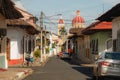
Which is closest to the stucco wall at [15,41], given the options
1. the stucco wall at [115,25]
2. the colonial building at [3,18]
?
the colonial building at [3,18]

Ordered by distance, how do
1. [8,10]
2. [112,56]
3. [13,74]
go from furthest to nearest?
[8,10] < [13,74] < [112,56]

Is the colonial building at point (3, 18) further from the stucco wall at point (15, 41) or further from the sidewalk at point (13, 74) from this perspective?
the stucco wall at point (15, 41)

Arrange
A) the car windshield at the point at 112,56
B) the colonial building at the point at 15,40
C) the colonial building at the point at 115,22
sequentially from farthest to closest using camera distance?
the colonial building at the point at 15,40 → the colonial building at the point at 115,22 → the car windshield at the point at 112,56

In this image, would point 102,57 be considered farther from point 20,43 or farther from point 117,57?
point 20,43

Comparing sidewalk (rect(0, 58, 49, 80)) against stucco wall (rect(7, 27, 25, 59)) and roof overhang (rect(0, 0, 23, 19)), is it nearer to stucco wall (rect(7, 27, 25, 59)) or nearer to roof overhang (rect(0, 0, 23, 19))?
roof overhang (rect(0, 0, 23, 19))

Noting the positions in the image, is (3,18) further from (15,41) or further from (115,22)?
(15,41)

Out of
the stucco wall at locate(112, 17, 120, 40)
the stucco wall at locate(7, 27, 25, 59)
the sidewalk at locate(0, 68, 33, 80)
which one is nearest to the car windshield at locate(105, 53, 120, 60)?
the sidewalk at locate(0, 68, 33, 80)

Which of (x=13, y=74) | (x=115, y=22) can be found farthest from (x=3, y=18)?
(x=115, y=22)

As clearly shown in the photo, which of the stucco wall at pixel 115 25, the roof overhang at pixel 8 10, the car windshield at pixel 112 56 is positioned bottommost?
the car windshield at pixel 112 56

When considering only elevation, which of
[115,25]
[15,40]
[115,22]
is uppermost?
[115,22]

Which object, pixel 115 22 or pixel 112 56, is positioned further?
pixel 115 22

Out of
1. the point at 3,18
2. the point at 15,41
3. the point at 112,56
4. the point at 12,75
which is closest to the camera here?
the point at 112,56

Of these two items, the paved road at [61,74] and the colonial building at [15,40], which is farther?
the colonial building at [15,40]

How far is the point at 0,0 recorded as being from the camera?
28875 mm
